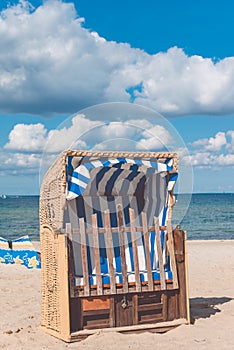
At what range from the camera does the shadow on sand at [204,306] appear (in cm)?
727

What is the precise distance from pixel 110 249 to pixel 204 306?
2.39 metres

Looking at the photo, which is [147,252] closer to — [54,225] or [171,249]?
[171,249]

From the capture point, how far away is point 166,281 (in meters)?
6.45

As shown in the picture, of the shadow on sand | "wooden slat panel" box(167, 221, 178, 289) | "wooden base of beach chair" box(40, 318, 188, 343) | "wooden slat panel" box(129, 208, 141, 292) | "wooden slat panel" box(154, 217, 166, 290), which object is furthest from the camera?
the shadow on sand

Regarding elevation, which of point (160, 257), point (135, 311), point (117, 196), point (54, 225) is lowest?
point (135, 311)

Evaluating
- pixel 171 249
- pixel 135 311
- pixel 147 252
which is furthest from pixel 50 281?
pixel 171 249

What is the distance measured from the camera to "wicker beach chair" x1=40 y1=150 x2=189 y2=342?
610 centimetres

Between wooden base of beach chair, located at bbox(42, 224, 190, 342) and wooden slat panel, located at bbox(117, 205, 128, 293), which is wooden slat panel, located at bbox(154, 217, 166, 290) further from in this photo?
wooden slat panel, located at bbox(117, 205, 128, 293)

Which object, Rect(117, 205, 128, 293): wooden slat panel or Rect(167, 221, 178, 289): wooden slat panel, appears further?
Rect(167, 221, 178, 289): wooden slat panel

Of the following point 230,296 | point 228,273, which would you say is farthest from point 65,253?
point 228,273

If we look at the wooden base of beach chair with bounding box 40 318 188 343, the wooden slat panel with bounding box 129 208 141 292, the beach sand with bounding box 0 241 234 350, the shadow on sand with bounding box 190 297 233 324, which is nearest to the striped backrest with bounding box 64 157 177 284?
the wooden slat panel with bounding box 129 208 141 292

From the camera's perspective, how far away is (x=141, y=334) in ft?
20.5

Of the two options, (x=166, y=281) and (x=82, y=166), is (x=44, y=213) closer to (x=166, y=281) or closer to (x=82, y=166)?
(x=82, y=166)

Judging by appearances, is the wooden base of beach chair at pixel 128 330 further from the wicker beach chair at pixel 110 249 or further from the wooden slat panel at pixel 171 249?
the wooden slat panel at pixel 171 249
